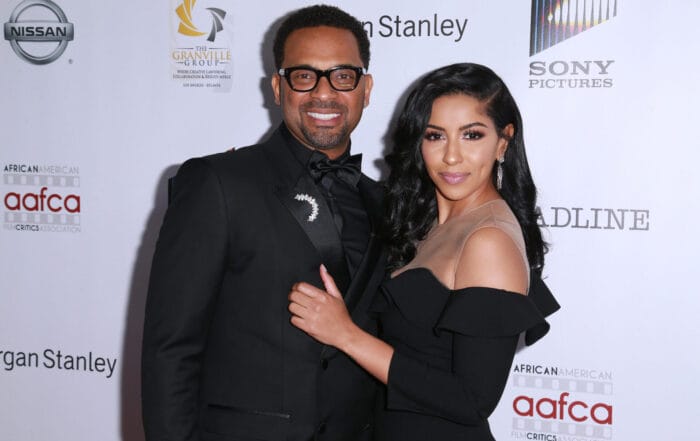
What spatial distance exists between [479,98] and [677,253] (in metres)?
1.43

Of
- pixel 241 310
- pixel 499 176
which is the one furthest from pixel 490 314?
pixel 241 310

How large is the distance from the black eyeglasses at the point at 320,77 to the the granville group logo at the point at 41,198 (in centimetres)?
182

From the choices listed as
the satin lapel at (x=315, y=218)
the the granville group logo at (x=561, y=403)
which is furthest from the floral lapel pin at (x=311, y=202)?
the the granville group logo at (x=561, y=403)

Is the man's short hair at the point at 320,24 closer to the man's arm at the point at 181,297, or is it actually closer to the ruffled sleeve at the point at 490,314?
the man's arm at the point at 181,297

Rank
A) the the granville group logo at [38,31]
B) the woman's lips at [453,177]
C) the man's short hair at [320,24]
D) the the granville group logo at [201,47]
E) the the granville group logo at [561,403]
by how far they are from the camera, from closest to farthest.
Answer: the woman's lips at [453,177], the man's short hair at [320,24], the the granville group logo at [561,403], the the granville group logo at [201,47], the the granville group logo at [38,31]

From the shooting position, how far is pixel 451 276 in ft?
6.20

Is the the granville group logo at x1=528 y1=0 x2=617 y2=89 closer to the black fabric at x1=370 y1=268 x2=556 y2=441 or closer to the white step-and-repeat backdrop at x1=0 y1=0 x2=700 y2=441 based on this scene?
the white step-and-repeat backdrop at x1=0 y1=0 x2=700 y2=441

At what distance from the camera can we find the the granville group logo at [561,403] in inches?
120

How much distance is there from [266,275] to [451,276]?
1.59 feet

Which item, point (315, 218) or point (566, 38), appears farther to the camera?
point (566, 38)

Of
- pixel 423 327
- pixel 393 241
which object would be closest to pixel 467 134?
pixel 393 241

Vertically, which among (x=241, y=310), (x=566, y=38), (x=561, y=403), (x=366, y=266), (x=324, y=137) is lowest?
(x=561, y=403)

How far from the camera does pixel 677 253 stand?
291 centimetres

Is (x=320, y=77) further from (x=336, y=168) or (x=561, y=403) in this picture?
(x=561, y=403)
